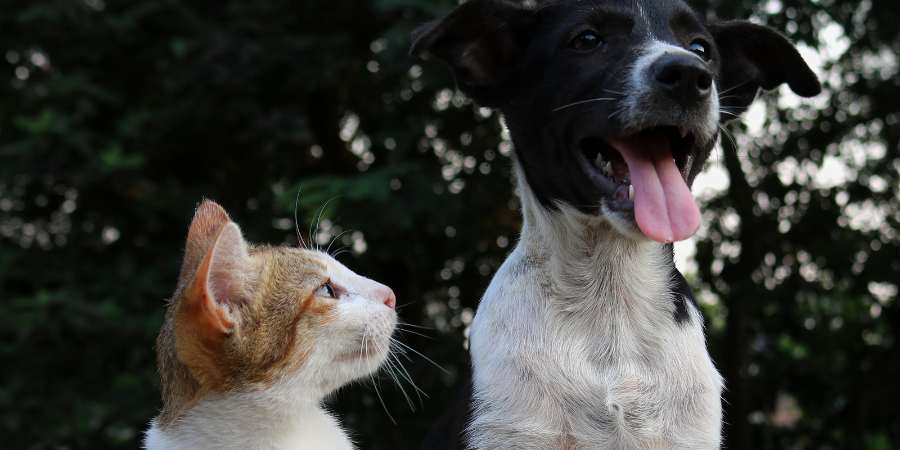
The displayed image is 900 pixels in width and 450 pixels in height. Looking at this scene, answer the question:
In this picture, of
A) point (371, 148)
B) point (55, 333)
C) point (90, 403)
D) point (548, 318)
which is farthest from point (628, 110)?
point (90, 403)

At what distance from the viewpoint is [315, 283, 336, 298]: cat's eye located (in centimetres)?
237

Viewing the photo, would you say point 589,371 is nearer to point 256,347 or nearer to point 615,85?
point 615,85

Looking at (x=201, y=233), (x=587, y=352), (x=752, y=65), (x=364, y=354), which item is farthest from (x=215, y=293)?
(x=752, y=65)

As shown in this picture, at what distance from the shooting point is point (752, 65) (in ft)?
8.65

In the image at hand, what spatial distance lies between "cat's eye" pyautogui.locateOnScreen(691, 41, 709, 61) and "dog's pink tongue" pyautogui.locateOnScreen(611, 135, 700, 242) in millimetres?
506

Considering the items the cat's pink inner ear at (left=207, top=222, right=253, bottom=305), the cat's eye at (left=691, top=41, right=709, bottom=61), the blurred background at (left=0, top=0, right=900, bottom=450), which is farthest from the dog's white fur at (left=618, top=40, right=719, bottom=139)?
the blurred background at (left=0, top=0, right=900, bottom=450)

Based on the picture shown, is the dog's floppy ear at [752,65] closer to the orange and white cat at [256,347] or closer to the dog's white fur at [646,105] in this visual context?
the dog's white fur at [646,105]

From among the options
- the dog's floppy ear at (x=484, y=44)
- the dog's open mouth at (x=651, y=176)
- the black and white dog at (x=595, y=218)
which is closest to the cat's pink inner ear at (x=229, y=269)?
the black and white dog at (x=595, y=218)

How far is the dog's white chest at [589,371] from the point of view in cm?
210

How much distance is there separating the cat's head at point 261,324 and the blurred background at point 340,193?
162 cm

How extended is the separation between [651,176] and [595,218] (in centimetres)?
23

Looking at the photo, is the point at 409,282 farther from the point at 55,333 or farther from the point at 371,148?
the point at 55,333

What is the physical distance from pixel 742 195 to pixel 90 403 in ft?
15.0

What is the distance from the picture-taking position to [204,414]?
217 cm
